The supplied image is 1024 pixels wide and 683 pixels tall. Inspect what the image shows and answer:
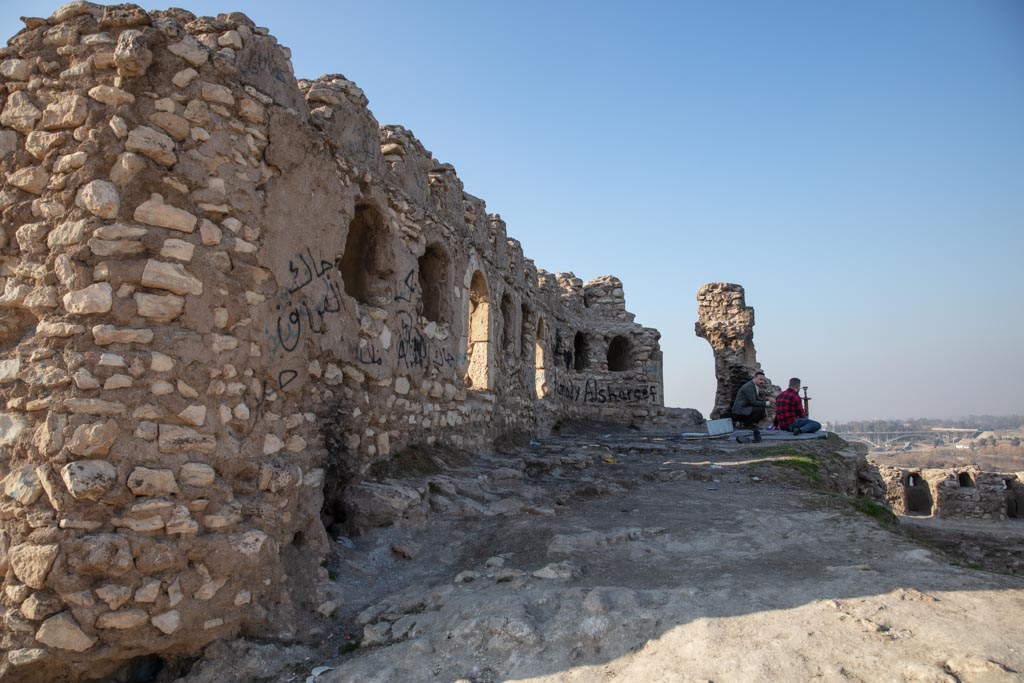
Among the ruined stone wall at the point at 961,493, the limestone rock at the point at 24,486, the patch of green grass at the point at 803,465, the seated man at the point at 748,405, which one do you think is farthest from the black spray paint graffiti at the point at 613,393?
the limestone rock at the point at 24,486

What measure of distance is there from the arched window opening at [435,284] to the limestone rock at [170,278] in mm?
3932

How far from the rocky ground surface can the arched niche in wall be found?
1217 cm

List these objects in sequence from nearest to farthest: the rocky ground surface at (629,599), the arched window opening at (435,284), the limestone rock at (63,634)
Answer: the rocky ground surface at (629,599), the limestone rock at (63,634), the arched window opening at (435,284)

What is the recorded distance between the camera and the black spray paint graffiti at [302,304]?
166 inches

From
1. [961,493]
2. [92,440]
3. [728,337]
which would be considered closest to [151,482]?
[92,440]

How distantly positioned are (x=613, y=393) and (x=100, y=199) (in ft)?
49.7

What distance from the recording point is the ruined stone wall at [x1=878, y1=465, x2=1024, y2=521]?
18250 millimetres

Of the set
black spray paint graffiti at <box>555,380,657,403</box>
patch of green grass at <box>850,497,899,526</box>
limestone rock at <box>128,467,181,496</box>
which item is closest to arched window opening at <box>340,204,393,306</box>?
limestone rock at <box>128,467,181,496</box>

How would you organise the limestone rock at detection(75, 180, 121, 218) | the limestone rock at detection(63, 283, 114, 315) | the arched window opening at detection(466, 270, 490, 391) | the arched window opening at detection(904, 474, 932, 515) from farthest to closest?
the arched window opening at detection(904, 474, 932, 515)
the arched window opening at detection(466, 270, 490, 391)
the limestone rock at detection(75, 180, 121, 218)
the limestone rock at detection(63, 283, 114, 315)

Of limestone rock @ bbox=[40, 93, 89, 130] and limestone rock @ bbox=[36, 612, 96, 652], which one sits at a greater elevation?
limestone rock @ bbox=[40, 93, 89, 130]

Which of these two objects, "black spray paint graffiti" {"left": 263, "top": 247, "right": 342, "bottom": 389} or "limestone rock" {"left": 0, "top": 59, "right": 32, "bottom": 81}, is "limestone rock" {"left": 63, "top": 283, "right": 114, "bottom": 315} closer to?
"black spray paint graffiti" {"left": 263, "top": 247, "right": 342, "bottom": 389}

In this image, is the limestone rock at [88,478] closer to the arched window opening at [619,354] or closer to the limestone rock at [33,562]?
the limestone rock at [33,562]

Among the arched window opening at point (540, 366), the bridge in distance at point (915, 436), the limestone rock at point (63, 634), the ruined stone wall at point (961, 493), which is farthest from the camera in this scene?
the bridge in distance at point (915, 436)

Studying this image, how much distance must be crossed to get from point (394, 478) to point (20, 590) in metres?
2.73
